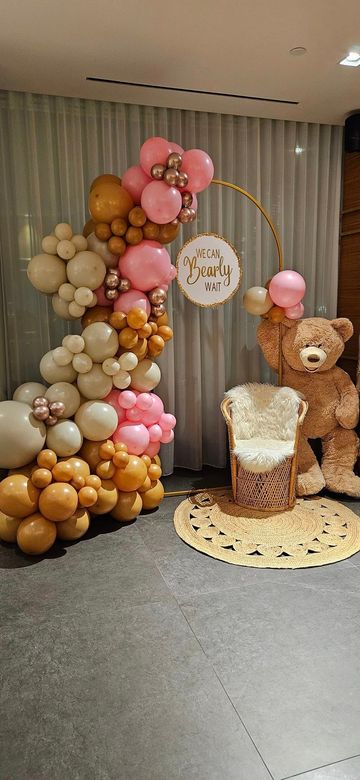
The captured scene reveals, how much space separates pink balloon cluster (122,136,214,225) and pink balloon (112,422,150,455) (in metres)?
1.07

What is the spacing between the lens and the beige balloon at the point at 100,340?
8.92ft

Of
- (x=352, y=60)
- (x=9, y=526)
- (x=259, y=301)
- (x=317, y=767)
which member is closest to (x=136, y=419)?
(x=9, y=526)

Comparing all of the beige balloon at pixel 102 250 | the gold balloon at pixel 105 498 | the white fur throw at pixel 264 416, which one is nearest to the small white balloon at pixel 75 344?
the beige balloon at pixel 102 250

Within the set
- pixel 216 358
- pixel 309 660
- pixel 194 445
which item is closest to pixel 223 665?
pixel 309 660

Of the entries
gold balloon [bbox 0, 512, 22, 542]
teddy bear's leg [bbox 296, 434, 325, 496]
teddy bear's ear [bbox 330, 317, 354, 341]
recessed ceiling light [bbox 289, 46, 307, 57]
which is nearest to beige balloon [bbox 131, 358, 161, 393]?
gold balloon [bbox 0, 512, 22, 542]

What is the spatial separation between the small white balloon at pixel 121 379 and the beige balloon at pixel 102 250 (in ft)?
1.86

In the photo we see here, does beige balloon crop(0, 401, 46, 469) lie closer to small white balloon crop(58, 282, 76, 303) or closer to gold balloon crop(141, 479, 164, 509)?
small white balloon crop(58, 282, 76, 303)

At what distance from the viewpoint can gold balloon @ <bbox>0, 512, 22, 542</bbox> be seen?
2674 millimetres

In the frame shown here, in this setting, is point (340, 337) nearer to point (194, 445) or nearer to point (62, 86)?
point (194, 445)

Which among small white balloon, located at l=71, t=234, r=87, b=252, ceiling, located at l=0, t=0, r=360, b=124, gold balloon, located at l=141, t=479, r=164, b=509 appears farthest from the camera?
gold balloon, located at l=141, t=479, r=164, b=509

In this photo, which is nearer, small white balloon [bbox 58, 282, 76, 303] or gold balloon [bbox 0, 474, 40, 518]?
gold balloon [bbox 0, 474, 40, 518]

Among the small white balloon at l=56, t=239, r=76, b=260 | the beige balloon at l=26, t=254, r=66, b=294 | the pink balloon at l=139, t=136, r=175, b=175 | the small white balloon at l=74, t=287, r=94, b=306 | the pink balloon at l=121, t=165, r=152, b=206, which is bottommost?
the small white balloon at l=74, t=287, r=94, b=306

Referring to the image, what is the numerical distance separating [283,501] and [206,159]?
1.91m

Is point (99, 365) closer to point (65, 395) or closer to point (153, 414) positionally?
point (65, 395)
